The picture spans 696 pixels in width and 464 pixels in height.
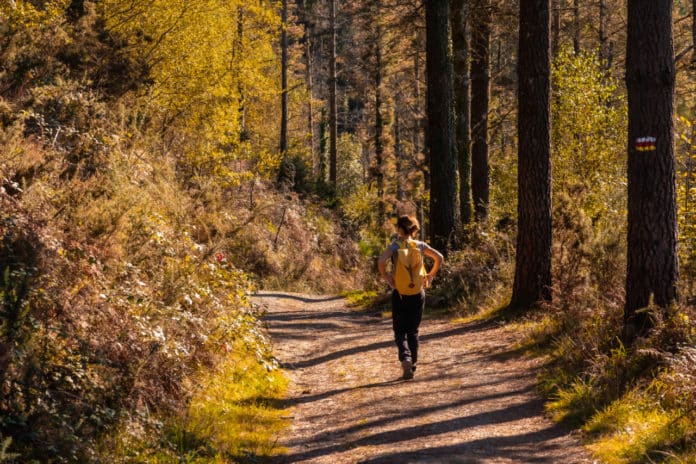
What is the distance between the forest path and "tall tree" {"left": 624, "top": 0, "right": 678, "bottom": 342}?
1795 millimetres

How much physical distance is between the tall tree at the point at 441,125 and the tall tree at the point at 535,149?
4.41 m

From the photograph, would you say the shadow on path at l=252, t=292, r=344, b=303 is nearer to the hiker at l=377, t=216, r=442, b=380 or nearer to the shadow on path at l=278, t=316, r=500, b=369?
the shadow on path at l=278, t=316, r=500, b=369

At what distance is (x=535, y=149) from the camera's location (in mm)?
11719

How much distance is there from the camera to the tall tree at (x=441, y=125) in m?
16.1

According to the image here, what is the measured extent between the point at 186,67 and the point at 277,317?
7.23 m

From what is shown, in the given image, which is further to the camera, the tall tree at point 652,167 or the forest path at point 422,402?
the tall tree at point 652,167

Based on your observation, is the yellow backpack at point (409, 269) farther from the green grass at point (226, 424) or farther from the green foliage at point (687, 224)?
the green foliage at point (687, 224)

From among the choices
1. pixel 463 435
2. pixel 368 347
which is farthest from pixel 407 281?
pixel 368 347

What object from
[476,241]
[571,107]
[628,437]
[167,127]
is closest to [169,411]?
[628,437]

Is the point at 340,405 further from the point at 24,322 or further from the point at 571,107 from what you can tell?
the point at 571,107

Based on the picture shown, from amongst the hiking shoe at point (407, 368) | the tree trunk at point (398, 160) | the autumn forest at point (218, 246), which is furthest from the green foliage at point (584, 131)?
the tree trunk at point (398, 160)

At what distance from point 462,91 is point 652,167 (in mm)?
11664

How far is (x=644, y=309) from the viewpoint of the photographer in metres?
7.23

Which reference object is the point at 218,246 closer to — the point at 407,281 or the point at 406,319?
the point at 407,281
